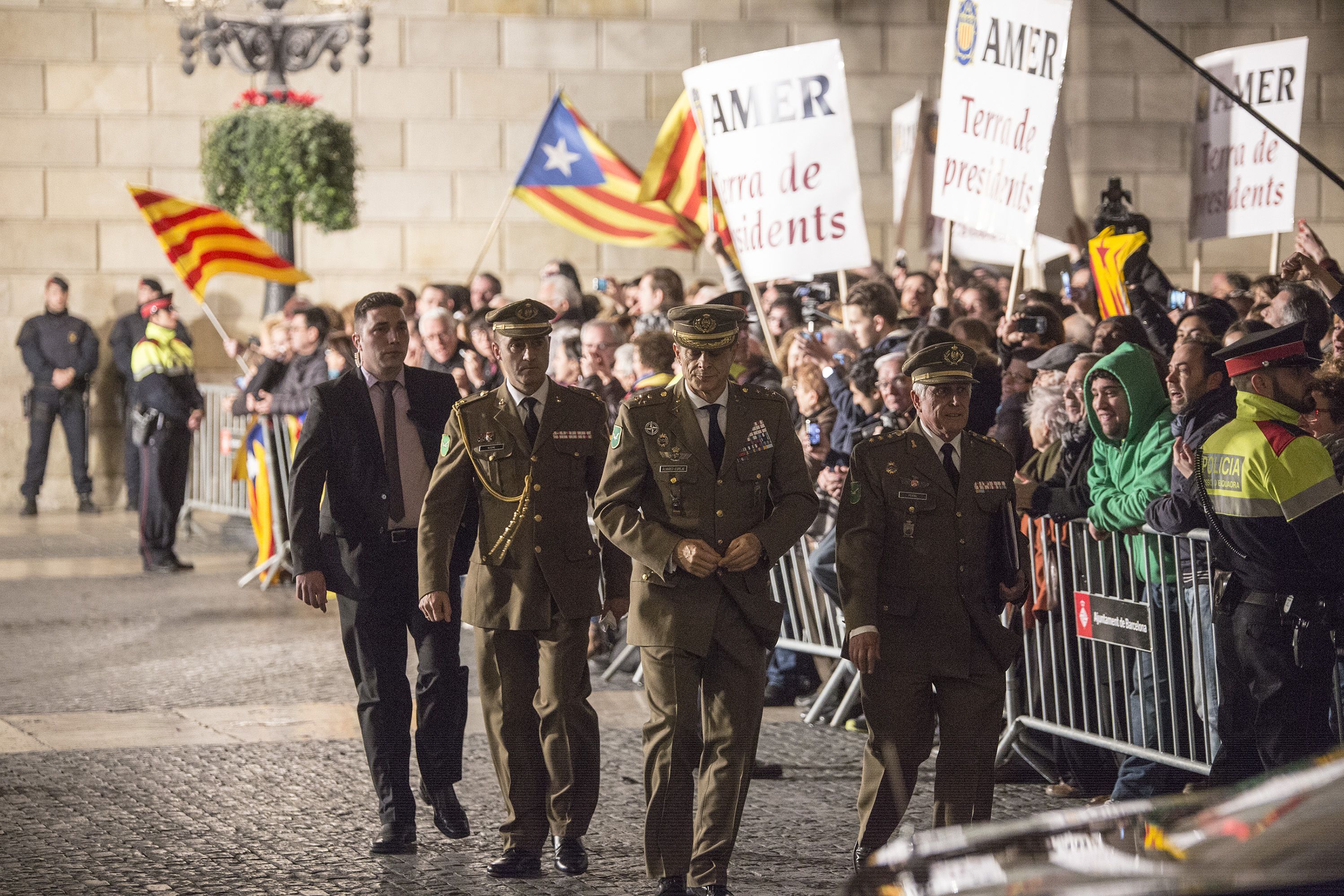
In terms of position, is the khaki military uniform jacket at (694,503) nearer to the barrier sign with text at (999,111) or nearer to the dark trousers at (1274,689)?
the dark trousers at (1274,689)

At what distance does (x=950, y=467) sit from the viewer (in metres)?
5.86

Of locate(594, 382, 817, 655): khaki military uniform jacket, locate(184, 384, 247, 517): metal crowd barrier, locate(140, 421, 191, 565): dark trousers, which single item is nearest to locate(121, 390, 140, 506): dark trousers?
locate(184, 384, 247, 517): metal crowd barrier

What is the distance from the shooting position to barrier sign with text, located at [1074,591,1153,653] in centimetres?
675

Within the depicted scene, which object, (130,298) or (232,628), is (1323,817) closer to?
(232,628)

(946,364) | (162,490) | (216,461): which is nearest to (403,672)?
(946,364)

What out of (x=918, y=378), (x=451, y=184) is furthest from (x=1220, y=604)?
(x=451, y=184)

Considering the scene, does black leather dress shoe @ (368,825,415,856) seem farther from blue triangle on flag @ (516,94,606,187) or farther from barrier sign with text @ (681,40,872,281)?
blue triangle on flag @ (516,94,606,187)

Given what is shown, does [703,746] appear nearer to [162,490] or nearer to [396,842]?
[396,842]

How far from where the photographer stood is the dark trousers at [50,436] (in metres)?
18.5

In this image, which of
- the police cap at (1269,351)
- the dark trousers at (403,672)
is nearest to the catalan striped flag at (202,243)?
the dark trousers at (403,672)

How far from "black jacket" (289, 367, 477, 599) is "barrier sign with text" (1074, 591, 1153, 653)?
2413 mm

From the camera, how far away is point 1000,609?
596 centimetres

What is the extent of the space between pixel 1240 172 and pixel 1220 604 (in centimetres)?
676

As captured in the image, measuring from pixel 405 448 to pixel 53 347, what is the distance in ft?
42.4
